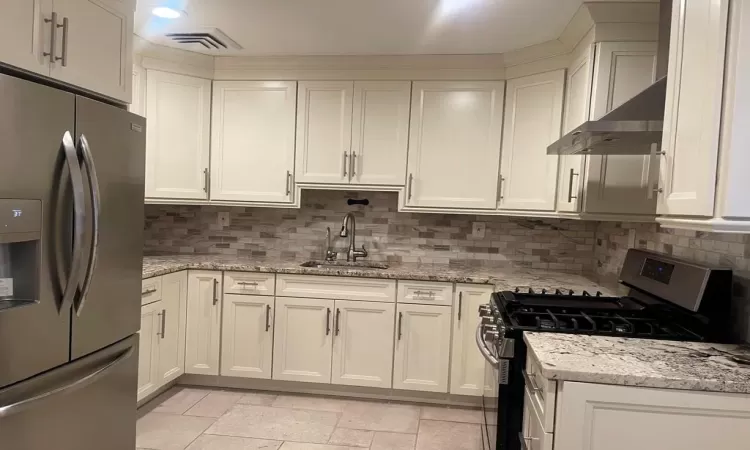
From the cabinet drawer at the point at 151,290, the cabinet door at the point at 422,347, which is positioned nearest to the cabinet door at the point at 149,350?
the cabinet drawer at the point at 151,290

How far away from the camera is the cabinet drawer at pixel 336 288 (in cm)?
315

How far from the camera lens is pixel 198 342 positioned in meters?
3.26

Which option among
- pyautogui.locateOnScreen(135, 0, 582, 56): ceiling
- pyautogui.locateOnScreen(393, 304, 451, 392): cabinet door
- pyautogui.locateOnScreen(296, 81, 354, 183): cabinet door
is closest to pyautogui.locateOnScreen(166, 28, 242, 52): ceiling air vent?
pyautogui.locateOnScreen(135, 0, 582, 56): ceiling

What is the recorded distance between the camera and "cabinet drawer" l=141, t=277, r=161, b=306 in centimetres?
277

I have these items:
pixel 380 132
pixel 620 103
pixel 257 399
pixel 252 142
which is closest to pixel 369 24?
pixel 380 132

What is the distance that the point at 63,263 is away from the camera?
1549mm

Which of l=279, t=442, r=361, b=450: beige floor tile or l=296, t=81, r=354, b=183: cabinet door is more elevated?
l=296, t=81, r=354, b=183: cabinet door

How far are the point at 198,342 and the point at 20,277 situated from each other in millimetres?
1902

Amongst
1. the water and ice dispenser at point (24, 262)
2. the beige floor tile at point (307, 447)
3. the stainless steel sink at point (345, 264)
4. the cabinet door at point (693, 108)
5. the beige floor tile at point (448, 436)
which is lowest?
the beige floor tile at point (307, 447)

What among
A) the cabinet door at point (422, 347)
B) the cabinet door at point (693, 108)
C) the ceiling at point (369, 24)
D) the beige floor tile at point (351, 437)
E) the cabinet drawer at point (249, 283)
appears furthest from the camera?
the cabinet drawer at point (249, 283)

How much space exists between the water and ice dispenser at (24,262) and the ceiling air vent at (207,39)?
5.85 feet

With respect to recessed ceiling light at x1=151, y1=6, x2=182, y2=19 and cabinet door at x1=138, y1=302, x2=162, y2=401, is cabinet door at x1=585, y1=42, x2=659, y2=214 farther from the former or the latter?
cabinet door at x1=138, y1=302, x2=162, y2=401

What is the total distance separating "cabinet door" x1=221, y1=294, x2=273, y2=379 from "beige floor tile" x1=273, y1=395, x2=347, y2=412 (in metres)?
0.19

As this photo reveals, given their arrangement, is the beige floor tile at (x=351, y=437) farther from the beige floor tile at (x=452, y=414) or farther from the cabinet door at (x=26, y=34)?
the cabinet door at (x=26, y=34)
